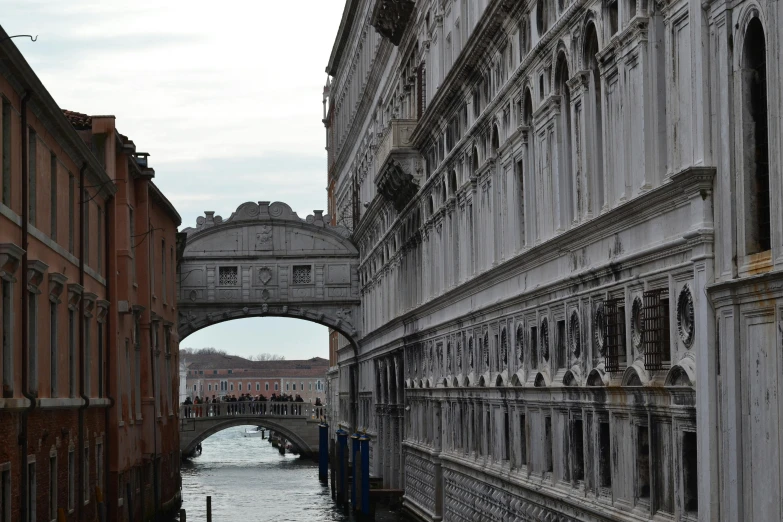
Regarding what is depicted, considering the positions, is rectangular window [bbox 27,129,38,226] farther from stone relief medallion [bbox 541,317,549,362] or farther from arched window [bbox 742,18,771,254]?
arched window [bbox 742,18,771,254]

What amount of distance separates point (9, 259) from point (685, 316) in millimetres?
8355

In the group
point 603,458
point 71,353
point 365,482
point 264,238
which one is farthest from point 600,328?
point 264,238

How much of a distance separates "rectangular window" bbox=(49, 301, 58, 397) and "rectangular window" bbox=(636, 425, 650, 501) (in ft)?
30.9

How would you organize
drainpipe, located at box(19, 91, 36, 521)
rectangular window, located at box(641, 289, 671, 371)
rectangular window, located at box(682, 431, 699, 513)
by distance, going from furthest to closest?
drainpipe, located at box(19, 91, 36, 521) < rectangular window, located at box(641, 289, 671, 371) < rectangular window, located at box(682, 431, 699, 513)

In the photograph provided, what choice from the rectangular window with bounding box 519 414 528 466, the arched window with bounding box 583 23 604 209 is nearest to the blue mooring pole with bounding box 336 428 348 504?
the rectangular window with bounding box 519 414 528 466

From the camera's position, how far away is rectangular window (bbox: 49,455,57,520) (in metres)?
20.3

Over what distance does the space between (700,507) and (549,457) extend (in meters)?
6.61

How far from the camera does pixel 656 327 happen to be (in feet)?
44.4

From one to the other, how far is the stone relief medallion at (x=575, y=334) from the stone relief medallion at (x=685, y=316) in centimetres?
378

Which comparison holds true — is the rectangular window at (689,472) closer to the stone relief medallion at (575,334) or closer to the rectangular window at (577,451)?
the stone relief medallion at (575,334)

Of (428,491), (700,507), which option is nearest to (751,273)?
(700,507)

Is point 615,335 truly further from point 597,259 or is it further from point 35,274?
point 35,274

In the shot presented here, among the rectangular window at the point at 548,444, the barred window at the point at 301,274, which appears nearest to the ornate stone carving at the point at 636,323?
the rectangular window at the point at 548,444

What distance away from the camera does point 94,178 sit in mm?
25500
